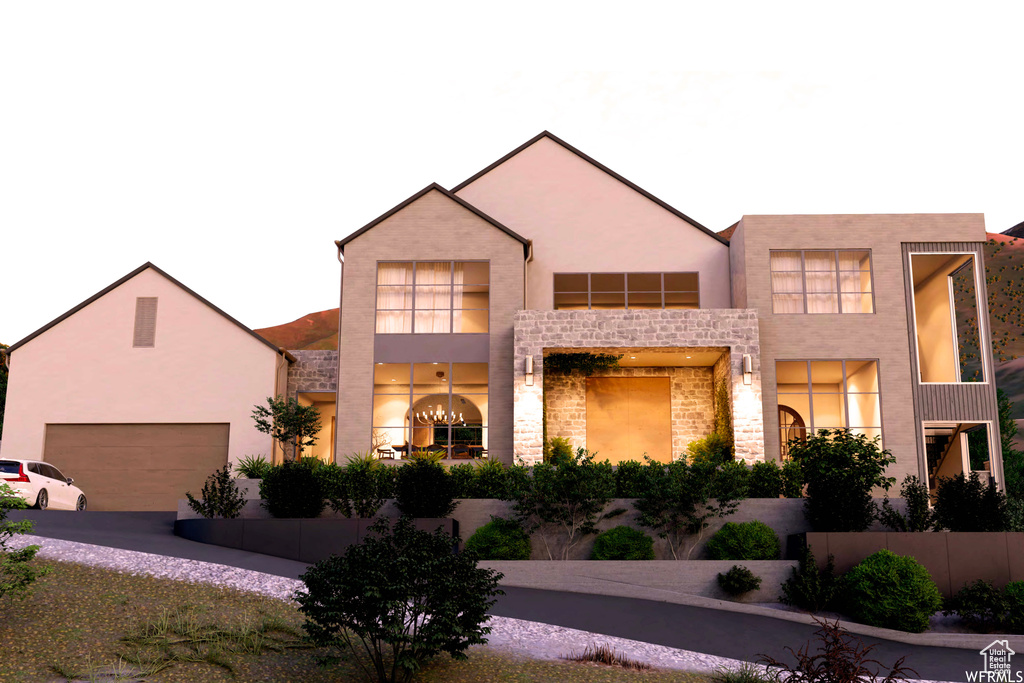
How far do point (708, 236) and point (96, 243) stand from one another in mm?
28165

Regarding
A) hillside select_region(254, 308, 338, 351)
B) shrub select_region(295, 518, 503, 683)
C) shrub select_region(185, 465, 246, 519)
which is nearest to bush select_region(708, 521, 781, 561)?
shrub select_region(295, 518, 503, 683)

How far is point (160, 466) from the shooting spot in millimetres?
24156

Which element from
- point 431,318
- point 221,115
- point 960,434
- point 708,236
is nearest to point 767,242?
point 708,236

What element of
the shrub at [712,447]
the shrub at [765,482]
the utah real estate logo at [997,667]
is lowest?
the utah real estate logo at [997,667]

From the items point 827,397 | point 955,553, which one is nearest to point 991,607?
point 955,553

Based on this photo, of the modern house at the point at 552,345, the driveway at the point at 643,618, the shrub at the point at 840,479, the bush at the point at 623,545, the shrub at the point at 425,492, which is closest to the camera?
the driveway at the point at 643,618

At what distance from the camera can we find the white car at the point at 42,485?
19.6 meters

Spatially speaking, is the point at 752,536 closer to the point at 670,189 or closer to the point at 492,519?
the point at 492,519

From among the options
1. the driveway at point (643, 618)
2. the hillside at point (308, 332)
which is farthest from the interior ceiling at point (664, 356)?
the hillside at point (308, 332)

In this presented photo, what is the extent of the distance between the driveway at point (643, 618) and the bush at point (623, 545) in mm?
1581

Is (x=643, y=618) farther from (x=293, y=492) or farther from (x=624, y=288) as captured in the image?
(x=624, y=288)

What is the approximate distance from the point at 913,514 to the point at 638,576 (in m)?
5.21

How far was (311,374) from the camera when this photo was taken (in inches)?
1027

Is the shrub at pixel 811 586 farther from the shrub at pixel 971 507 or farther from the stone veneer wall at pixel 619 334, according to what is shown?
the stone veneer wall at pixel 619 334
